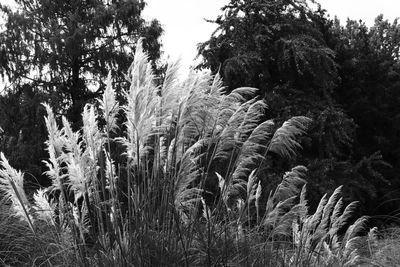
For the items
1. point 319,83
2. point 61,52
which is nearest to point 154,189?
point 319,83

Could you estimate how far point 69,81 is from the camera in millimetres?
16328

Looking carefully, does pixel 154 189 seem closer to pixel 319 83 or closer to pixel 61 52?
pixel 319 83

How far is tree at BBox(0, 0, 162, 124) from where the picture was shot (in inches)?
601

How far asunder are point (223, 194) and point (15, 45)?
1389cm

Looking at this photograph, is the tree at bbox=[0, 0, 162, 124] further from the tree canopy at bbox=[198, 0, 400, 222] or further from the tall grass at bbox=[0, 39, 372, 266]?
the tall grass at bbox=[0, 39, 372, 266]

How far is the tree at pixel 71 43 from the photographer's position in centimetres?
1527

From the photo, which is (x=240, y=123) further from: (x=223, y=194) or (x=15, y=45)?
(x=15, y=45)

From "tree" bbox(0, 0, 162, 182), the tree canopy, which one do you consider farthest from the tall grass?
"tree" bbox(0, 0, 162, 182)

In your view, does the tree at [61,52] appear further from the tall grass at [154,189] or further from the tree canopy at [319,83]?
the tall grass at [154,189]

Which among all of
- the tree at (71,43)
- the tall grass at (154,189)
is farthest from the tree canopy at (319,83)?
the tall grass at (154,189)

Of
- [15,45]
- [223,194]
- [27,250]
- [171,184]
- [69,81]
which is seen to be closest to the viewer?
[171,184]

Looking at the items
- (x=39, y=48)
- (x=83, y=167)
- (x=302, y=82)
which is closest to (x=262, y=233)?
(x=83, y=167)

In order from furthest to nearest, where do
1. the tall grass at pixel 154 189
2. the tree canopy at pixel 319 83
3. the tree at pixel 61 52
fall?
the tree at pixel 61 52, the tree canopy at pixel 319 83, the tall grass at pixel 154 189

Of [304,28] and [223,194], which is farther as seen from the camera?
[304,28]
